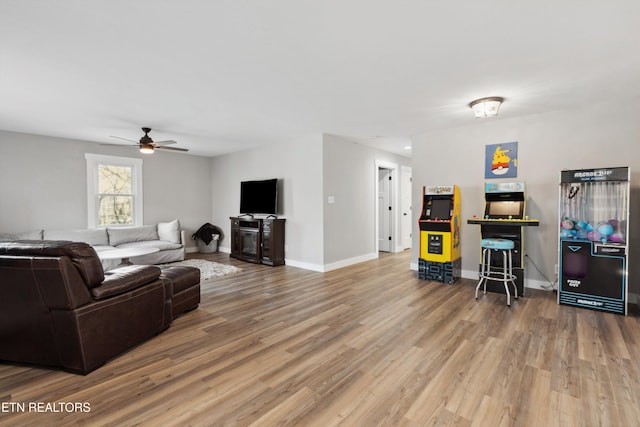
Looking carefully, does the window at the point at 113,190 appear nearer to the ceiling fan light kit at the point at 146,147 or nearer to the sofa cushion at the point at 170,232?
the sofa cushion at the point at 170,232

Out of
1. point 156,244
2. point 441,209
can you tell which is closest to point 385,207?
point 441,209

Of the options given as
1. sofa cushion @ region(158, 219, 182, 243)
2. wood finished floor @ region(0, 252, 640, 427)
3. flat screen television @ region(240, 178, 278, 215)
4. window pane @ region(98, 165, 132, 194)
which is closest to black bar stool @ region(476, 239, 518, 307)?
wood finished floor @ region(0, 252, 640, 427)

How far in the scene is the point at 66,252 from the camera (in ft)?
6.61

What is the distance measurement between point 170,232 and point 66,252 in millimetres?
4736

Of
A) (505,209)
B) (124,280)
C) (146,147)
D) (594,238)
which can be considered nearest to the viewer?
(124,280)

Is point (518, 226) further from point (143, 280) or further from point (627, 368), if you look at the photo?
point (143, 280)

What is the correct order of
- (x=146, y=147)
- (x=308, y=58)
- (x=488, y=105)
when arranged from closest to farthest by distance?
(x=308, y=58), (x=488, y=105), (x=146, y=147)

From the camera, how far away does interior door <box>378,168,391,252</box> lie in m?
7.30

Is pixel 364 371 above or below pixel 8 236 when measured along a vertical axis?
below

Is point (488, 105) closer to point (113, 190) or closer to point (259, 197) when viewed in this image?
point (259, 197)

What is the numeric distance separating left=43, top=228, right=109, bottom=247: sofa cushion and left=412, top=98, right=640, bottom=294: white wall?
19.6 feet

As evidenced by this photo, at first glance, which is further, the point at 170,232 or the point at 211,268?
the point at 170,232

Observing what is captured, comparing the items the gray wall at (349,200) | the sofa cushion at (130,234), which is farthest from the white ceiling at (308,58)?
the sofa cushion at (130,234)

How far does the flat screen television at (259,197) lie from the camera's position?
603 cm
